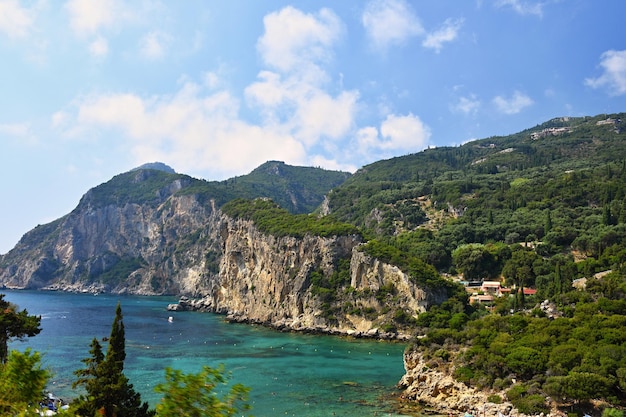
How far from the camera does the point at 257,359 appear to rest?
160ft

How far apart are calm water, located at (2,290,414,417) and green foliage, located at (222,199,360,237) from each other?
1856cm

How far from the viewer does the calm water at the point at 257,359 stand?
1315 inches

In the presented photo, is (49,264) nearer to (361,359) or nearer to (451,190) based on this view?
(451,190)

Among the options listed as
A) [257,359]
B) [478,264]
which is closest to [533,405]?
[257,359]

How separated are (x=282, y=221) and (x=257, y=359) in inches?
1696

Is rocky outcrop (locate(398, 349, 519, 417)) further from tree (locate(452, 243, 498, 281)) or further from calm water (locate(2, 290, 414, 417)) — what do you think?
tree (locate(452, 243, 498, 281))

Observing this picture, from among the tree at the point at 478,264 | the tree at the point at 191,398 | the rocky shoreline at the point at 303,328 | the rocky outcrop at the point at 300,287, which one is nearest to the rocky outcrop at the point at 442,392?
the rocky shoreline at the point at 303,328

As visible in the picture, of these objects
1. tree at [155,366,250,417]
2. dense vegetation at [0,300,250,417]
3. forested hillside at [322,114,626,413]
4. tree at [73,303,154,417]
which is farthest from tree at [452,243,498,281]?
tree at [155,366,250,417]

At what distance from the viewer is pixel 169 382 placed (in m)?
6.66

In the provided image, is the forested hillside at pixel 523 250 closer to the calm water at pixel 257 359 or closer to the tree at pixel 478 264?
the tree at pixel 478 264

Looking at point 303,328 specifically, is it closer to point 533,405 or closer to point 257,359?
point 257,359

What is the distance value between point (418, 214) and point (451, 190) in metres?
12.0

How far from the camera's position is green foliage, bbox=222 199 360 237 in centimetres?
7825

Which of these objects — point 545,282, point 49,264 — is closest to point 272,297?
point 545,282
